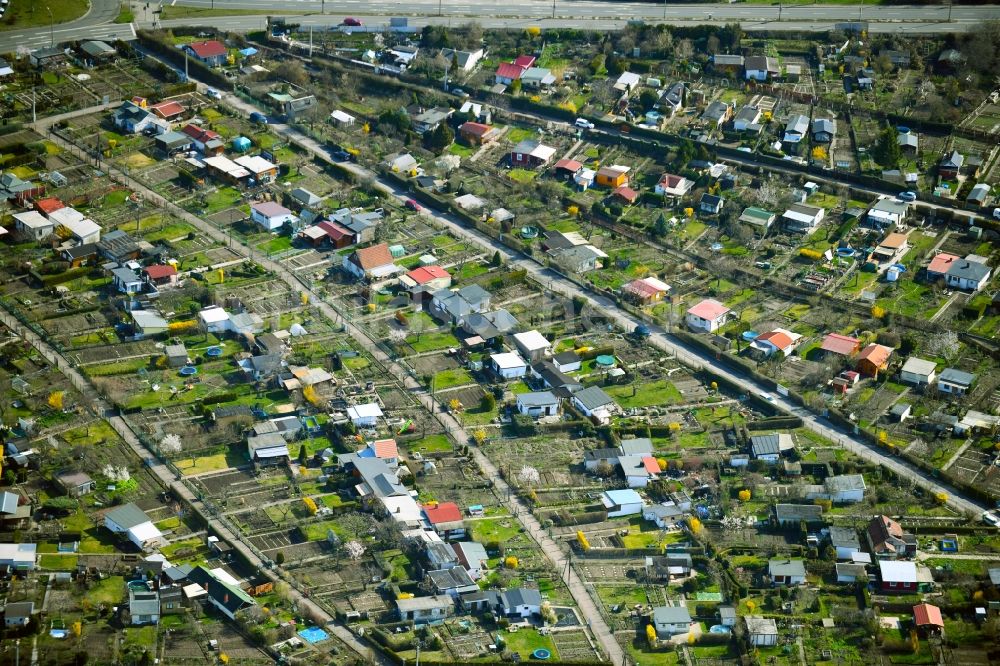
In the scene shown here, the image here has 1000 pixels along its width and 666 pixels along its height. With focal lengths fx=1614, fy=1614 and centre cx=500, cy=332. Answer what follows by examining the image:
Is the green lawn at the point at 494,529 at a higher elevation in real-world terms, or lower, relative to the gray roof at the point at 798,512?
lower

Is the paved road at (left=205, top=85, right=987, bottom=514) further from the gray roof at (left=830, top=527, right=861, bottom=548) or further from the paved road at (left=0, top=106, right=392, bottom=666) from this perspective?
the paved road at (left=0, top=106, right=392, bottom=666)

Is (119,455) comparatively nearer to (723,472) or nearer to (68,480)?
(68,480)

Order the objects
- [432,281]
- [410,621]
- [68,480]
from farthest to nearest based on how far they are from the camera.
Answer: [432,281] < [68,480] < [410,621]

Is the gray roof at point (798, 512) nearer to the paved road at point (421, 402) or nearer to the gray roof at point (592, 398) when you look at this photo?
the paved road at point (421, 402)

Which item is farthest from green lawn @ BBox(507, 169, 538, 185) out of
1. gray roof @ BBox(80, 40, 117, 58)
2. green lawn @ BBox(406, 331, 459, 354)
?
gray roof @ BBox(80, 40, 117, 58)

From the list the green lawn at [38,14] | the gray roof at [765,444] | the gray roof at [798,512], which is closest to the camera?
the gray roof at [798,512]

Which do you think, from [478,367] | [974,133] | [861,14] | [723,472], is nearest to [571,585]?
[723,472]

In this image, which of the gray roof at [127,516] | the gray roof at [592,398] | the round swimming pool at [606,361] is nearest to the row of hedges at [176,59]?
the round swimming pool at [606,361]

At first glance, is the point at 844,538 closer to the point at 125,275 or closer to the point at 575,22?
the point at 125,275
